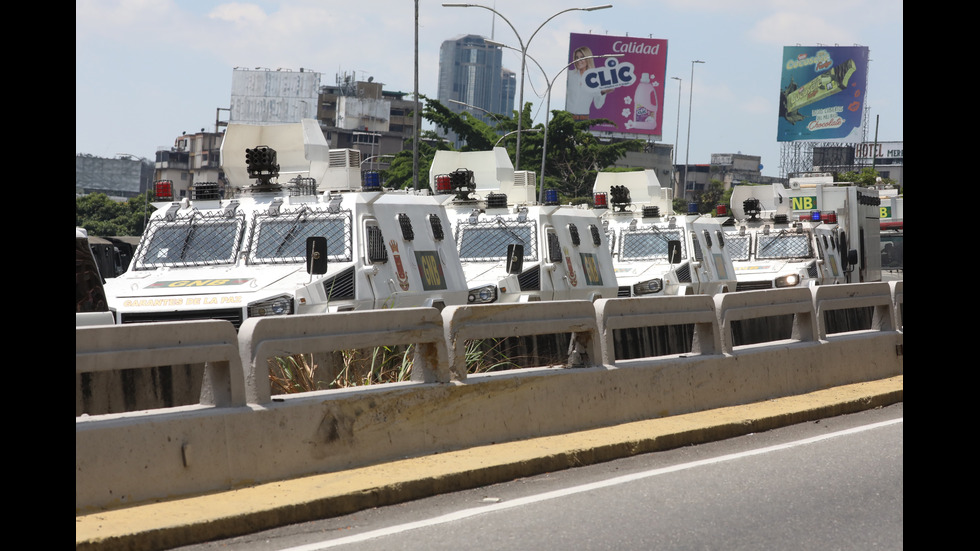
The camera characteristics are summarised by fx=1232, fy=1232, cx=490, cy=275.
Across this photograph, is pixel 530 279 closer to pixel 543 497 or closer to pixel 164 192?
pixel 164 192

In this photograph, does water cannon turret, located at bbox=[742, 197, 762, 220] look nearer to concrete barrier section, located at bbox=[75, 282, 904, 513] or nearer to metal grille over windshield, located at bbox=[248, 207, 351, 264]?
concrete barrier section, located at bbox=[75, 282, 904, 513]

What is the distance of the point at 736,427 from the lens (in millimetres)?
10172

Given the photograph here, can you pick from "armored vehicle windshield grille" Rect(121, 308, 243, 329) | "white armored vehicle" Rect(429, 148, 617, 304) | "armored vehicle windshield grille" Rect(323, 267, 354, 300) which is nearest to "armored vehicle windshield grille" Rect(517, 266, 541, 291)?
"white armored vehicle" Rect(429, 148, 617, 304)

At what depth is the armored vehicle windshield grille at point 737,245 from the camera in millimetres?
26312

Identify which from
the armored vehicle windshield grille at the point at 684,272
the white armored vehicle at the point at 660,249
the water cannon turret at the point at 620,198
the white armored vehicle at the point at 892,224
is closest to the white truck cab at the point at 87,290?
the white armored vehicle at the point at 660,249

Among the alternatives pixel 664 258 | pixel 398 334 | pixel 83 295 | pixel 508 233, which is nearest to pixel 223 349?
pixel 398 334

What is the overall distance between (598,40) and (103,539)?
352 feet

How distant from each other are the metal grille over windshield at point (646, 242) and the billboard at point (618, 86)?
291ft

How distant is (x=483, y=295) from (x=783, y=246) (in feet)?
39.3

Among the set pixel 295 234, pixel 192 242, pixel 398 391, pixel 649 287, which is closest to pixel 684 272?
pixel 649 287

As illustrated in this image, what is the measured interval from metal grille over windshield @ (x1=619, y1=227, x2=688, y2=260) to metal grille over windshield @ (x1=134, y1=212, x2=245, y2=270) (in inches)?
414

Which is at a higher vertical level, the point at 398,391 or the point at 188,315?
the point at 188,315

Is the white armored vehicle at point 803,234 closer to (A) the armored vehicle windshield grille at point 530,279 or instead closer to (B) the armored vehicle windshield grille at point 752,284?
(B) the armored vehicle windshield grille at point 752,284

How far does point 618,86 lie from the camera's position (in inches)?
4387
